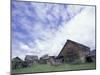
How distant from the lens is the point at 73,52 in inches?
102

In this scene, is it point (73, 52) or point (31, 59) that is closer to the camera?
point (31, 59)

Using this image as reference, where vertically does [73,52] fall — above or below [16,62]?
above

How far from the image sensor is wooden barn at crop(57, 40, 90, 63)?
2.54m

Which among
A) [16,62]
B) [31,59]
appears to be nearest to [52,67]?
[31,59]

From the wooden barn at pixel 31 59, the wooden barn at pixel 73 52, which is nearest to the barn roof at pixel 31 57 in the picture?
the wooden barn at pixel 31 59

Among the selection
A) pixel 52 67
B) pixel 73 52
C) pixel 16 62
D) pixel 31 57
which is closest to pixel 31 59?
pixel 31 57

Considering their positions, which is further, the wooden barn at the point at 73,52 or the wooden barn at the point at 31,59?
the wooden barn at the point at 73,52

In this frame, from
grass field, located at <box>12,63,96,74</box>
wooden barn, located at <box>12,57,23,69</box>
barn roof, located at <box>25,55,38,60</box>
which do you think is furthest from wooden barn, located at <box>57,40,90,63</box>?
wooden barn, located at <box>12,57,23,69</box>

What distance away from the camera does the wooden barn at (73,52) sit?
2541 mm

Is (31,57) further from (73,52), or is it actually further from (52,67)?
(73,52)

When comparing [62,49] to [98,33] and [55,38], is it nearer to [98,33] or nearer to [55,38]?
[55,38]

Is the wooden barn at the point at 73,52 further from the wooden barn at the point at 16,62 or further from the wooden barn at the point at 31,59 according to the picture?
the wooden barn at the point at 16,62

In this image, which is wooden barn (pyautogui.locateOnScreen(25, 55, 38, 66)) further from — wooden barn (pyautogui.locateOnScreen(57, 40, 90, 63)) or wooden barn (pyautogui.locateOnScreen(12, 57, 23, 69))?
wooden barn (pyautogui.locateOnScreen(57, 40, 90, 63))

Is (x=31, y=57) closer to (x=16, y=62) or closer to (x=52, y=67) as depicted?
(x=16, y=62)
